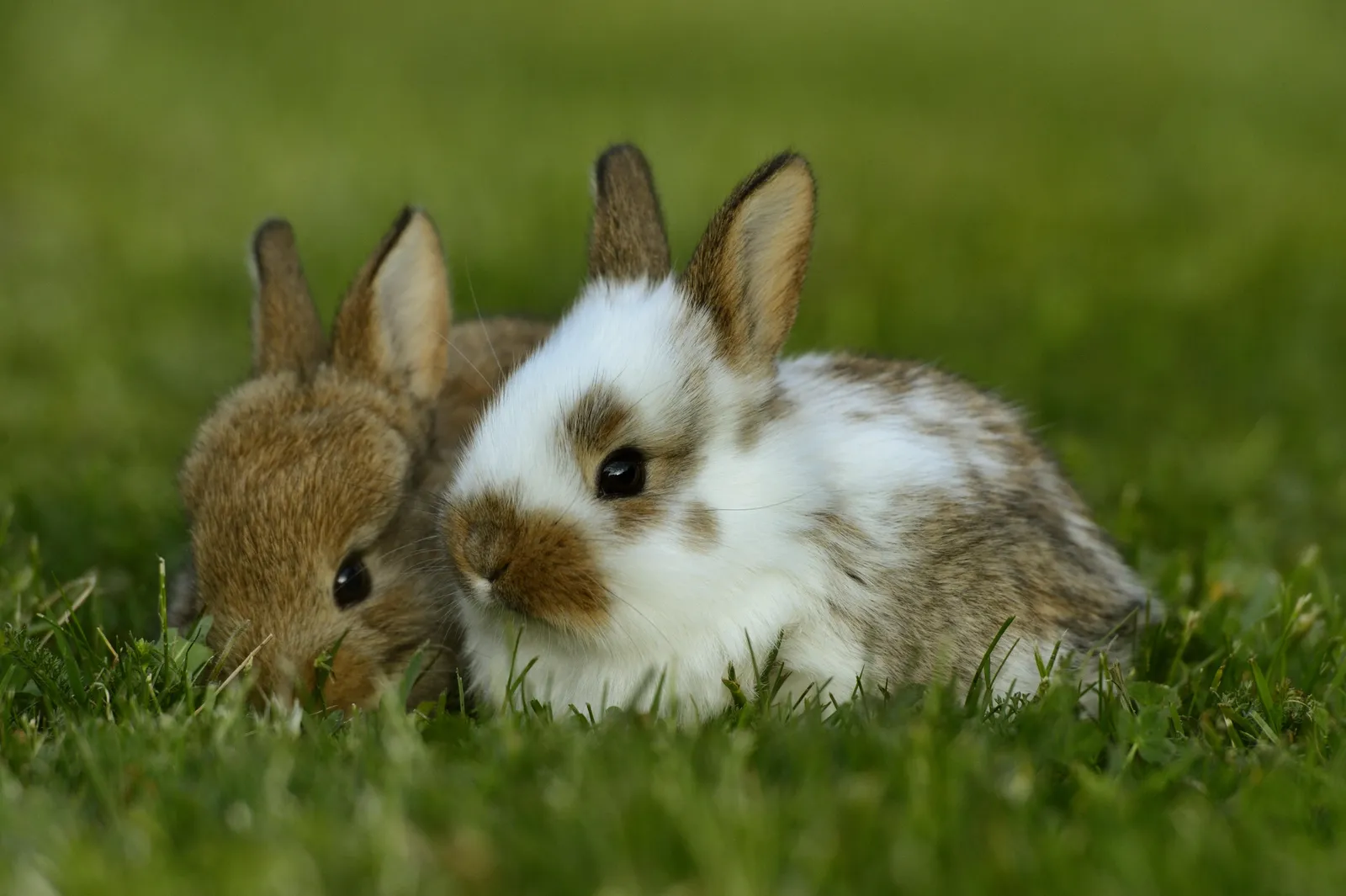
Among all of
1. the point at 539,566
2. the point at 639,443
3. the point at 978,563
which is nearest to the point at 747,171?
the point at 978,563

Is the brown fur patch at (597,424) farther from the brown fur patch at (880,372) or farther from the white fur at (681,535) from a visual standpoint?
the brown fur patch at (880,372)

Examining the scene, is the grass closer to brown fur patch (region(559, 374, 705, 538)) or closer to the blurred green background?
the blurred green background

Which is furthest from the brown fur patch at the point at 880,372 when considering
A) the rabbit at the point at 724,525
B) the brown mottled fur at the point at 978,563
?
the rabbit at the point at 724,525

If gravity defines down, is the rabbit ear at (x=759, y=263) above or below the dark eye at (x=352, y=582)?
above

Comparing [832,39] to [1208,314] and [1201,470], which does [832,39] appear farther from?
[1201,470]

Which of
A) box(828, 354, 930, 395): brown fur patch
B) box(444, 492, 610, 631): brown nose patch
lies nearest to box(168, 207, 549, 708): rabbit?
box(444, 492, 610, 631): brown nose patch

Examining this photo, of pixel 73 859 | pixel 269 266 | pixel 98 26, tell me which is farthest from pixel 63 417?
pixel 98 26

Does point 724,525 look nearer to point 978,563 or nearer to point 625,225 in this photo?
point 978,563
